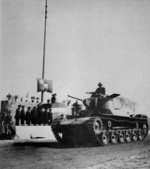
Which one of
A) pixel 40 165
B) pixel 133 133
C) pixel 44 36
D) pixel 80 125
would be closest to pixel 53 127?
pixel 80 125

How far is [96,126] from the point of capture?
459 inches

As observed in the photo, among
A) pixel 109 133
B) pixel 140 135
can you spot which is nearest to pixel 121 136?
pixel 109 133

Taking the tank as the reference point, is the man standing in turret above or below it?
above

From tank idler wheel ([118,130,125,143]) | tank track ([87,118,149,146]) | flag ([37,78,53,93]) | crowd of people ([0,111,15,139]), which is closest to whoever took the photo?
tank track ([87,118,149,146])

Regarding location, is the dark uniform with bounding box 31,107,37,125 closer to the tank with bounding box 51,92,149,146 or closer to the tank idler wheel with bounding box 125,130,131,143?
the tank with bounding box 51,92,149,146

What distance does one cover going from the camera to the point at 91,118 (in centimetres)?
1155

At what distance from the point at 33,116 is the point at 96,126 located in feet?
15.8

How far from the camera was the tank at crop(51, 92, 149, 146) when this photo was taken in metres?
11.6

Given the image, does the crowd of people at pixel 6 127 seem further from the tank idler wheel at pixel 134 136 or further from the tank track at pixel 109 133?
the tank idler wheel at pixel 134 136

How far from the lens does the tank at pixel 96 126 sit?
1158 centimetres

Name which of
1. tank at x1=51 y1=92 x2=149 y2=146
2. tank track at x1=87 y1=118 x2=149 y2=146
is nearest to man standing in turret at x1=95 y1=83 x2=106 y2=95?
tank at x1=51 y1=92 x2=149 y2=146

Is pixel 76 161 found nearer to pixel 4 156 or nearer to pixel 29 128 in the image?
pixel 4 156

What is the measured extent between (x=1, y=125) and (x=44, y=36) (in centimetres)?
812

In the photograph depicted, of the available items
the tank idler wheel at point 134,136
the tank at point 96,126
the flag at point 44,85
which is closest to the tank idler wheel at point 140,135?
the tank at point 96,126
